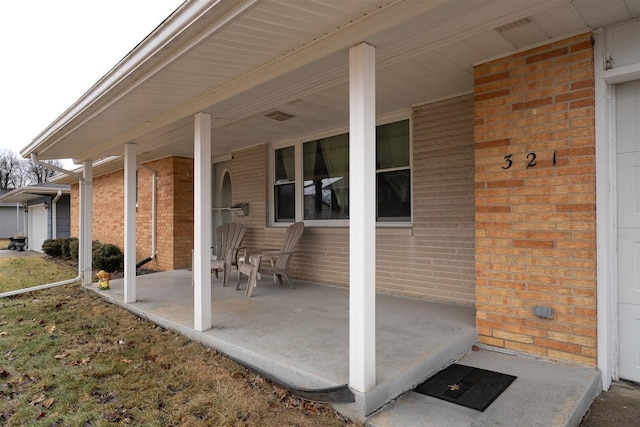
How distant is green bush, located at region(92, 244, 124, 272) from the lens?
8398mm

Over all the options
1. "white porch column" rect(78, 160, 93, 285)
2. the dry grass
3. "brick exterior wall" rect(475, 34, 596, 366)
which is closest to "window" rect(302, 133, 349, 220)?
"brick exterior wall" rect(475, 34, 596, 366)

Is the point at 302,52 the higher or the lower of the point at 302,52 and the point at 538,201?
the higher

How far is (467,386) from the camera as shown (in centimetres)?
264

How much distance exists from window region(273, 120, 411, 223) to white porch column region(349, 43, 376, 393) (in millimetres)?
2636

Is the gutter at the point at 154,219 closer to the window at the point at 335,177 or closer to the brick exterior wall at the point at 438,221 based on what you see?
the window at the point at 335,177

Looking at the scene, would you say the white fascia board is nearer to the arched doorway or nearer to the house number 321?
the house number 321

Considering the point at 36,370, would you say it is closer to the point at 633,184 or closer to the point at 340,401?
the point at 340,401

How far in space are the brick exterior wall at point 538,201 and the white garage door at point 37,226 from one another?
19.4 metres

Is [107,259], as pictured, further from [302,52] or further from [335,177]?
[302,52]

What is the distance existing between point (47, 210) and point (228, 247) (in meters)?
14.8

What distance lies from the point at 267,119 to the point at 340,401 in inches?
153

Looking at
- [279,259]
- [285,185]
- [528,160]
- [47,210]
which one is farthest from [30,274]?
[528,160]

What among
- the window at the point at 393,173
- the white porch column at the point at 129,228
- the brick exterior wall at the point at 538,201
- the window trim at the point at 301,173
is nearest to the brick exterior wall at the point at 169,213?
the window trim at the point at 301,173

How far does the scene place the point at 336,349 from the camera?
3.05m
